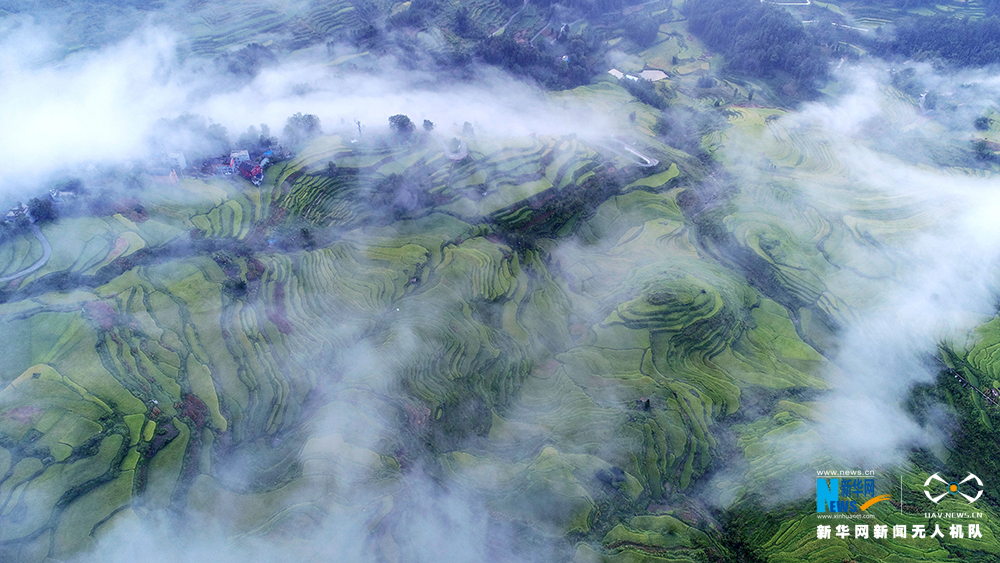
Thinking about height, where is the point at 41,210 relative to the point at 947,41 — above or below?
below

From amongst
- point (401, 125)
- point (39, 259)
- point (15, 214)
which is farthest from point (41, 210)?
point (401, 125)

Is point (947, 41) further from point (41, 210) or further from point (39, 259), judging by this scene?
point (39, 259)

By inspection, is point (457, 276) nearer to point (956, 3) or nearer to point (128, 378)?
point (128, 378)

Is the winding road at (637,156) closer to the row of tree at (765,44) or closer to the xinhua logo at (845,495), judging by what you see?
the row of tree at (765,44)

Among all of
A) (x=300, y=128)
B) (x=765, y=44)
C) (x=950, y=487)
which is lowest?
(x=950, y=487)

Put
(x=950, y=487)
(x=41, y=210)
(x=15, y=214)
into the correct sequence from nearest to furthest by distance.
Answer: (x=950, y=487)
(x=15, y=214)
(x=41, y=210)

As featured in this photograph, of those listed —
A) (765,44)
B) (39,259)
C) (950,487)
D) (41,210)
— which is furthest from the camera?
(765,44)
